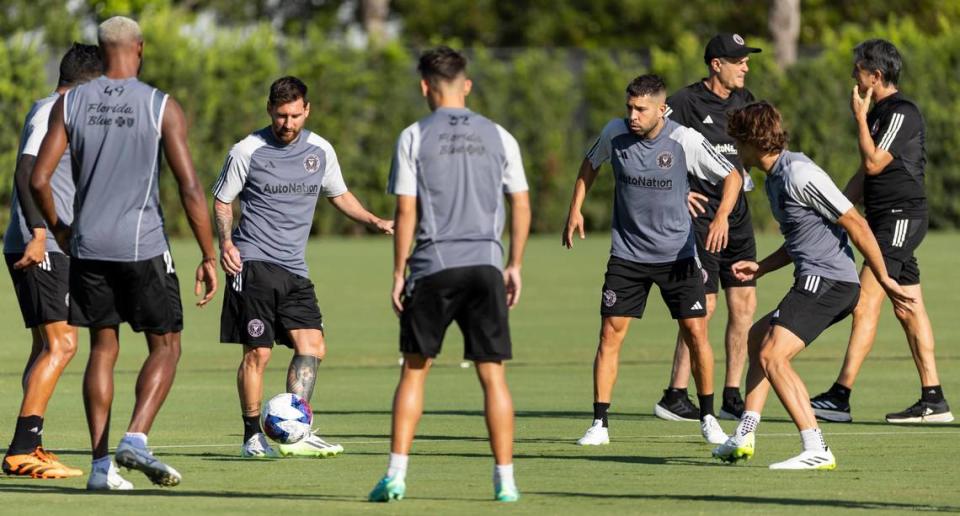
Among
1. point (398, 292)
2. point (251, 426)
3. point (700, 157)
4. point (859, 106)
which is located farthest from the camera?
point (859, 106)

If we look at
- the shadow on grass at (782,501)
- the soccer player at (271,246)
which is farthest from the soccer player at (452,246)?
the soccer player at (271,246)

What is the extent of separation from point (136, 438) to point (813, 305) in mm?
3687

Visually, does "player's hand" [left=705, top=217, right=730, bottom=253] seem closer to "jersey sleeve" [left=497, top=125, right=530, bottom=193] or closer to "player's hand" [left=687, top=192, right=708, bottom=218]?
"player's hand" [left=687, top=192, right=708, bottom=218]

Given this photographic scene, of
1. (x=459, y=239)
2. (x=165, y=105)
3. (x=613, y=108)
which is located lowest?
(x=459, y=239)

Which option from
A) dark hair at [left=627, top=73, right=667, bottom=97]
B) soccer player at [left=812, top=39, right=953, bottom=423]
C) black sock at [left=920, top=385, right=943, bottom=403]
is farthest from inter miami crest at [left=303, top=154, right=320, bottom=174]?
black sock at [left=920, top=385, right=943, bottom=403]

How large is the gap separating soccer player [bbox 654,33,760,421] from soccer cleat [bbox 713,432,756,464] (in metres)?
2.40

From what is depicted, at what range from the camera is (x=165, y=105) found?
8.93 metres

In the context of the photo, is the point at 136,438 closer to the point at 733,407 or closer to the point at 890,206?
the point at 733,407

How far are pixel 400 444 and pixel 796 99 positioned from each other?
30099 mm

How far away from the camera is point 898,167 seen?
41.7ft

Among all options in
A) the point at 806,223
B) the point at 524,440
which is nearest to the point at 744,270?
the point at 806,223

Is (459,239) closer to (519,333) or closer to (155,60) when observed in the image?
(519,333)

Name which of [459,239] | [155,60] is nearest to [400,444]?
[459,239]

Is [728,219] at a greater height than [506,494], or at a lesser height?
greater
